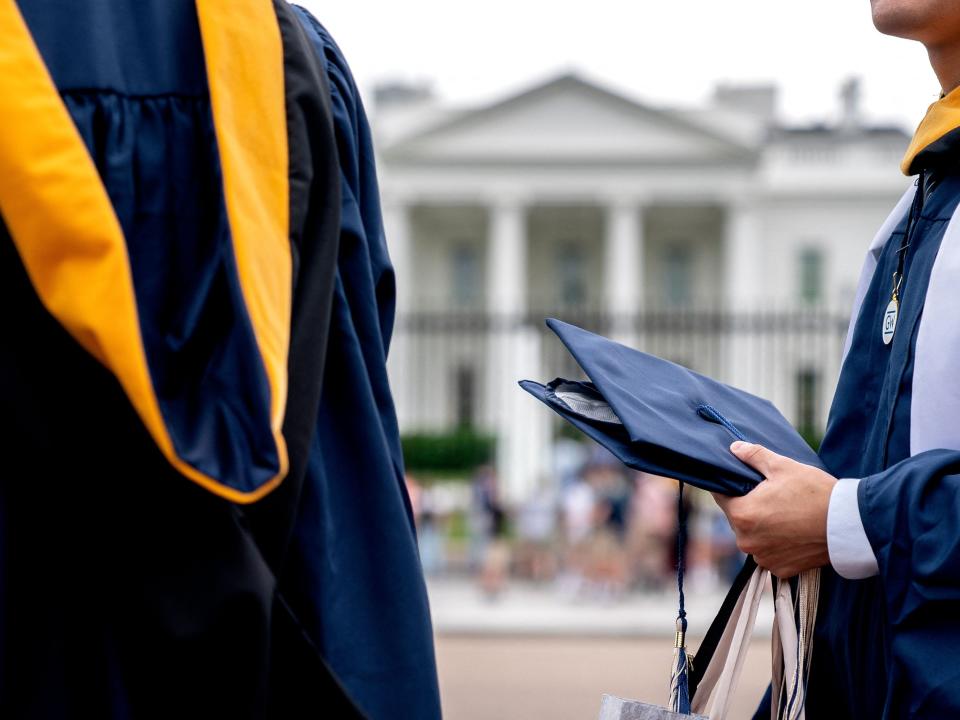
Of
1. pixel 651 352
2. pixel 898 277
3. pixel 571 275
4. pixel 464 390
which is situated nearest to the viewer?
pixel 898 277

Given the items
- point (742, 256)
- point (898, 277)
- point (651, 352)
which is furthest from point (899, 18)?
point (742, 256)

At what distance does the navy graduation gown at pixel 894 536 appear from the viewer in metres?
1.37

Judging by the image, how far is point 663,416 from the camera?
1.54 m

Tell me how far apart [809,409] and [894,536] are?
26148 millimetres

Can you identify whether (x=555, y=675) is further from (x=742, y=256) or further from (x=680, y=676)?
(x=742, y=256)

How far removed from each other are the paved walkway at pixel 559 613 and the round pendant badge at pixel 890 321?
8.14 metres

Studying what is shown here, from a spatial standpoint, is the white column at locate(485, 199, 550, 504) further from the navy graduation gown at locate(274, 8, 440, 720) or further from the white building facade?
the white building facade

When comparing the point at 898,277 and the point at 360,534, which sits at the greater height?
the point at 898,277

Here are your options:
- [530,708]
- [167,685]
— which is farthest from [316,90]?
[530,708]

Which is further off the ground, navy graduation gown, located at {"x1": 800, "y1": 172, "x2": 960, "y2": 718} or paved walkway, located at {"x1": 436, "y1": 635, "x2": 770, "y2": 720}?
navy graduation gown, located at {"x1": 800, "y1": 172, "x2": 960, "y2": 718}

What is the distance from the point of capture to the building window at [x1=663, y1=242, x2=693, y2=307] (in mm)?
38375

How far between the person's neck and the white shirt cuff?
1.89ft

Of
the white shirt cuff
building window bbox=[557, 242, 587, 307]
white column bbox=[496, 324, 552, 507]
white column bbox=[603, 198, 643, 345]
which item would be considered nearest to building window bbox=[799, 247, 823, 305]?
white column bbox=[603, 198, 643, 345]

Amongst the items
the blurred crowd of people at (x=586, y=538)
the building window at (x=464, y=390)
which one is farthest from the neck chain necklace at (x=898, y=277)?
the building window at (x=464, y=390)
